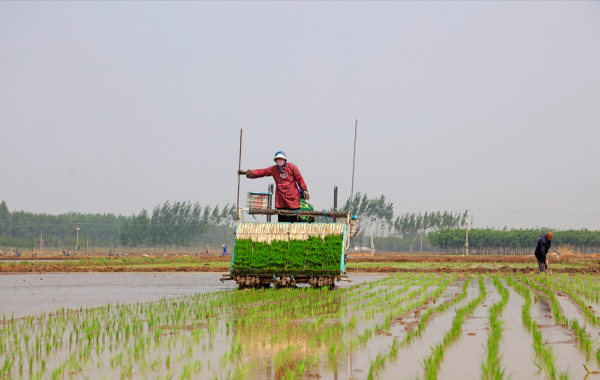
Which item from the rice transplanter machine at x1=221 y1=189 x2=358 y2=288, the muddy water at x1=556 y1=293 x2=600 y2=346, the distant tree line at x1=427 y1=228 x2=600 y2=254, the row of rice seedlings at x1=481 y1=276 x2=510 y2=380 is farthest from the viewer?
the distant tree line at x1=427 y1=228 x2=600 y2=254

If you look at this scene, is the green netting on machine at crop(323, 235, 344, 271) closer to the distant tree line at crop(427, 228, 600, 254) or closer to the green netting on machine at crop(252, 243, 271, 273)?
the green netting on machine at crop(252, 243, 271, 273)

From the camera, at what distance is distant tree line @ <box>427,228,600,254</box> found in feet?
376

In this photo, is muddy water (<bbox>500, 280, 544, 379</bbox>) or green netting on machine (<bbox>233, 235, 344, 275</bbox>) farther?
green netting on machine (<bbox>233, 235, 344, 275</bbox>)

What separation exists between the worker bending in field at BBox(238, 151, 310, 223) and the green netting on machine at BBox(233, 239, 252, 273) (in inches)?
55.7

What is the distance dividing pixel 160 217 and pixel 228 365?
121 metres

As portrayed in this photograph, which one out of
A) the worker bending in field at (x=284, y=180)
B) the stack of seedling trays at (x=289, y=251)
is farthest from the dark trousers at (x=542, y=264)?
the worker bending in field at (x=284, y=180)

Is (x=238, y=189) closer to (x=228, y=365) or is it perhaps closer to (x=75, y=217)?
(x=228, y=365)

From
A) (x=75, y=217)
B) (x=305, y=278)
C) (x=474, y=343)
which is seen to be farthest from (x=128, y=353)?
(x=75, y=217)

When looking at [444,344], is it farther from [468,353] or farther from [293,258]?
[293,258]

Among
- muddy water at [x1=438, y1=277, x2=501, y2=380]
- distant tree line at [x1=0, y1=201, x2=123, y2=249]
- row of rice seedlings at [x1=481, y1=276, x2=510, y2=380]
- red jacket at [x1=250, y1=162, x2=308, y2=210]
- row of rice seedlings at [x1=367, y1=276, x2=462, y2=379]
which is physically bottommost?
distant tree line at [x1=0, y1=201, x2=123, y2=249]

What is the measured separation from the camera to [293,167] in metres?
13.0

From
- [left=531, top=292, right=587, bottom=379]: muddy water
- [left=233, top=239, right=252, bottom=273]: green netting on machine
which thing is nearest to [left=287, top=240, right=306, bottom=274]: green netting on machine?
[left=233, top=239, right=252, bottom=273]: green netting on machine

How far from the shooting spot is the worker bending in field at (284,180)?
12.9m

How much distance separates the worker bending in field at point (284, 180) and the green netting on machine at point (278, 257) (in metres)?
1.13
